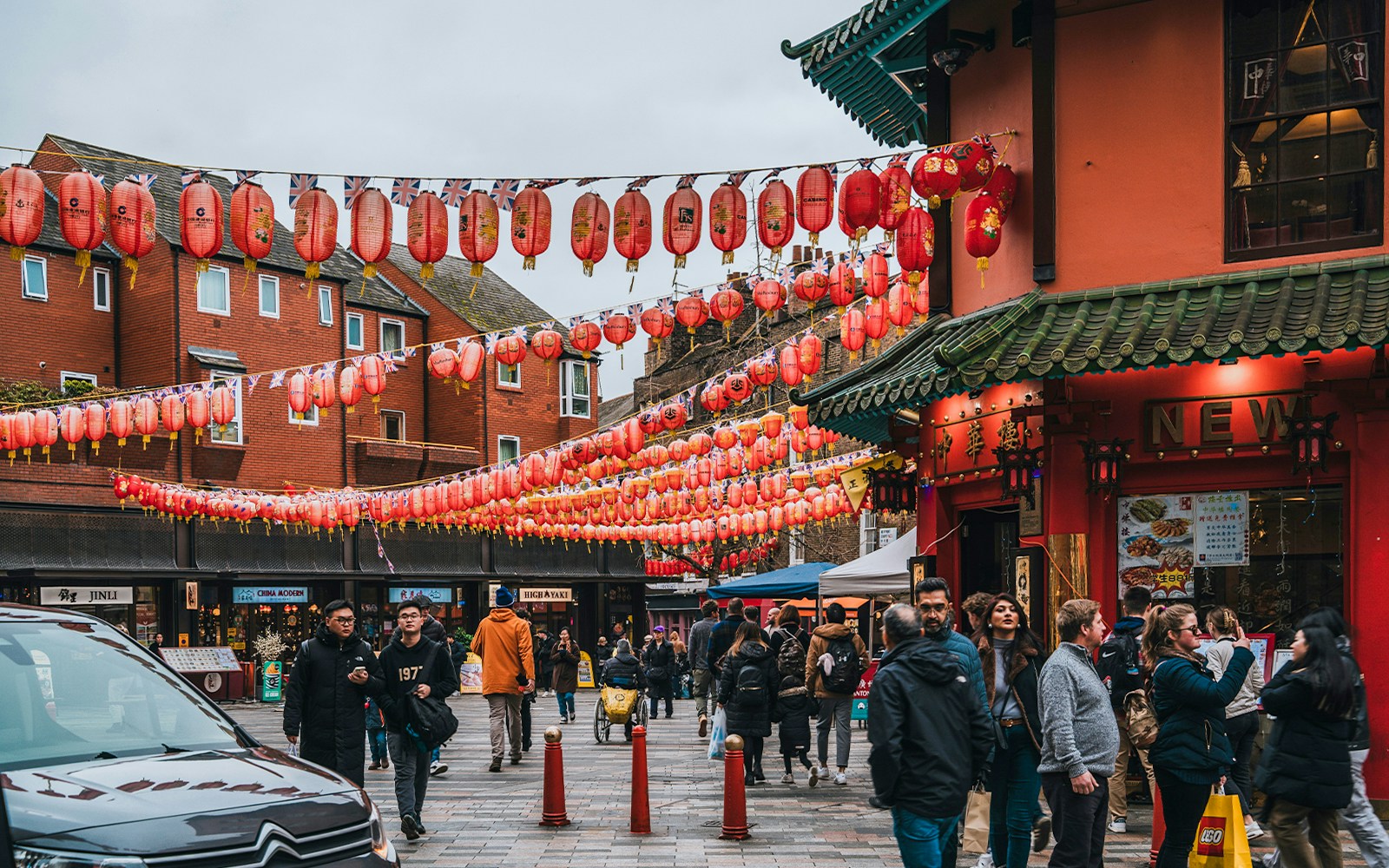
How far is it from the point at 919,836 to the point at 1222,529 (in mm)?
6027

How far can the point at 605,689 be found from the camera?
20906 millimetres

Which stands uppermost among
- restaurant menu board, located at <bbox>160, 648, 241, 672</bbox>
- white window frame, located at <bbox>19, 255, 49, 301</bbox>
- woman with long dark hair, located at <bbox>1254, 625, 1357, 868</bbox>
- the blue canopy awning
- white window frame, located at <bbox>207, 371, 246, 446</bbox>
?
white window frame, located at <bbox>19, 255, 49, 301</bbox>

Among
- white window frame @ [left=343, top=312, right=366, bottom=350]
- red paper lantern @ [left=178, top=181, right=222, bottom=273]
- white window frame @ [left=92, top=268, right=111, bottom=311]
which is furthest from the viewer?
white window frame @ [left=343, top=312, right=366, bottom=350]

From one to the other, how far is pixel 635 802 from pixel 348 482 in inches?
1129

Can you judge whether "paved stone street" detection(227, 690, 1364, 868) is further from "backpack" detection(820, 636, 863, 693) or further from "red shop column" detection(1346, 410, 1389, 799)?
"backpack" detection(820, 636, 863, 693)

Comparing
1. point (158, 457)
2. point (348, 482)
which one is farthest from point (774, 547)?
point (158, 457)

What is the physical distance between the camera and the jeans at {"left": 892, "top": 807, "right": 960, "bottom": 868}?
7.07 m

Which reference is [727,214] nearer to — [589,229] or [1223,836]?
[589,229]

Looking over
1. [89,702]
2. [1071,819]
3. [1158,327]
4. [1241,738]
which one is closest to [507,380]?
[1158,327]

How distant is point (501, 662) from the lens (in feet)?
53.1

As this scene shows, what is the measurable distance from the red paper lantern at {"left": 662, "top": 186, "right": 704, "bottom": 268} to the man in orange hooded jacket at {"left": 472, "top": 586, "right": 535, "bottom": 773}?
5353mm

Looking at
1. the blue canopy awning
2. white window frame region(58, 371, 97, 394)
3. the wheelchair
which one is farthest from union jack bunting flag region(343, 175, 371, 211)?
white window frame region(58, 371, 97, 394)

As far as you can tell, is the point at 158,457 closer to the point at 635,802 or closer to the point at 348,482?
the point at 348,482

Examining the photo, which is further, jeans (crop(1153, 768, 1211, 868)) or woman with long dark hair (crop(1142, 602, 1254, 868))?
jeans (crop(1153, 768, 1211, 868))
